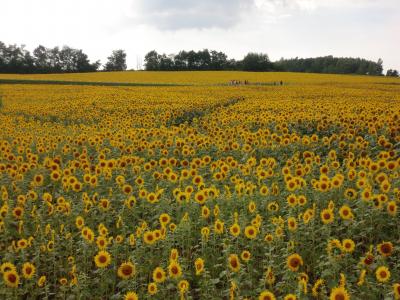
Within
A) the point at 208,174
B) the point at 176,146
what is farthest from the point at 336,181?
the point at 176,146

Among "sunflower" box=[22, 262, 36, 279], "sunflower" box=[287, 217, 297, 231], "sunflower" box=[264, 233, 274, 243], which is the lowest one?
"sunflower" box=[22, 262, 36, 279]

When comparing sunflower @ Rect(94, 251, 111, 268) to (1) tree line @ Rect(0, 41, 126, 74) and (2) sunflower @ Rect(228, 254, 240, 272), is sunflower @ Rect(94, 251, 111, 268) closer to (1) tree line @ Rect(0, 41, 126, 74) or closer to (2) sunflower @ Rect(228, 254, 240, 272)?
(2) sunflower @ Rect(228, 254, 240, 272)

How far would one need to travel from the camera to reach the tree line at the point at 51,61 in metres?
76.2

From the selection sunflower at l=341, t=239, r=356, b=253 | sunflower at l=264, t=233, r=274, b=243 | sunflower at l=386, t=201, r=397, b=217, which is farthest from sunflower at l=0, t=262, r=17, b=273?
sunflower at l=386, t=201, r=397, b=217

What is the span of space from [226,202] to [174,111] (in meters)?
10.9

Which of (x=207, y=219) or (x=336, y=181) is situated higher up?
(x=336, y=181)

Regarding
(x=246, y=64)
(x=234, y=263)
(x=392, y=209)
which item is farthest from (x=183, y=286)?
(x=246, y=64)

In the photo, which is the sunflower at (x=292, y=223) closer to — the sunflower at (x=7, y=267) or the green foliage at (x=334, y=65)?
the sunflower at (x=7, y=267)

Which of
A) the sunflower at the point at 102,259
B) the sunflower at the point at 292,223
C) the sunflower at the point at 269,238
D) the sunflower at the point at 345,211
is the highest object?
the sunflower at the point at 345,211

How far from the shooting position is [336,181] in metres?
5.83

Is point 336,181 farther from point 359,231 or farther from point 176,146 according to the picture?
point 176,146

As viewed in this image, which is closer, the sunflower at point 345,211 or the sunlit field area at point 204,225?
the sunlit field area at point 204,225

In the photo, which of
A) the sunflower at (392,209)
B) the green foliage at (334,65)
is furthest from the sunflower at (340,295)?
the green foliage at (334,65)

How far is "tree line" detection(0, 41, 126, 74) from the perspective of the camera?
76.2 metres
